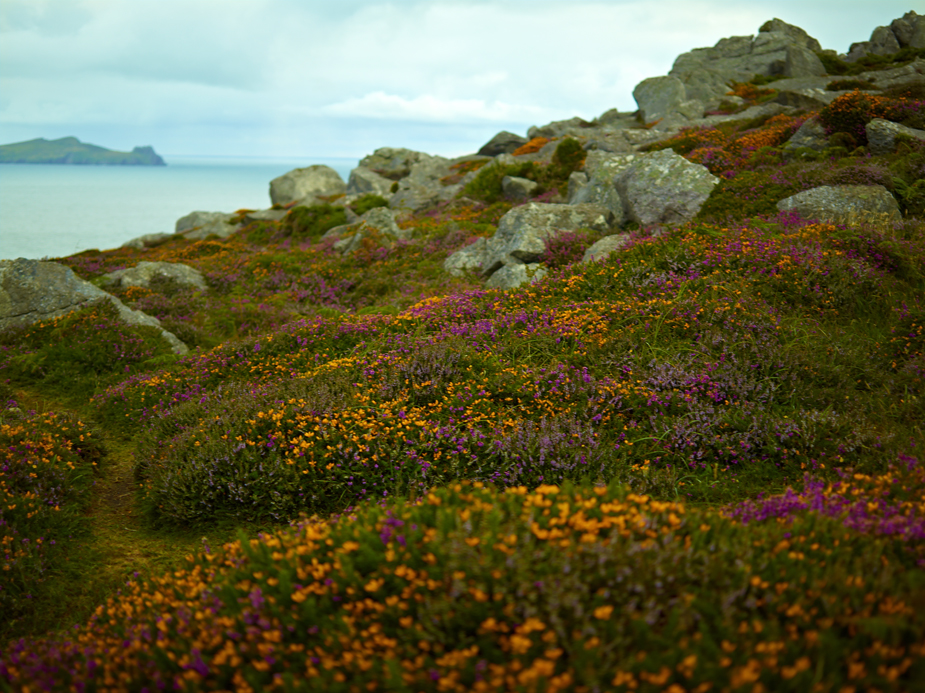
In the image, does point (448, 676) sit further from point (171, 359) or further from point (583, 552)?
point (171, 359)

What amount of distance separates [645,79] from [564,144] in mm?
32450

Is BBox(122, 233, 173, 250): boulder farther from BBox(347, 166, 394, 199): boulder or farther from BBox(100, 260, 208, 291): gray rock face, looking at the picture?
BBox(100, 260, 208, 291): gray rock face

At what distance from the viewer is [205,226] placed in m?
37.6

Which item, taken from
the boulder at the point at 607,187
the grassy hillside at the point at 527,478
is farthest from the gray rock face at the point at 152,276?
the boulder at the point at 607,187

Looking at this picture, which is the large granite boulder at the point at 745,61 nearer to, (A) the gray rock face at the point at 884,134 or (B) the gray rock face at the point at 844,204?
(A) the gray rock face at the point at 884,134

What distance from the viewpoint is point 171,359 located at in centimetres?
1109

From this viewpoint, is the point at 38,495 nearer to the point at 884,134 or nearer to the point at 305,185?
the point at 884,134

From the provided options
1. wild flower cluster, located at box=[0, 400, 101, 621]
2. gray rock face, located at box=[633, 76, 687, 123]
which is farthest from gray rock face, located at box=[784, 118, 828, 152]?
gray rock face, located at box=[633, 76, 687, 123]

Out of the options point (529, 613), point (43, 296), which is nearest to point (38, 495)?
point (529, 613)

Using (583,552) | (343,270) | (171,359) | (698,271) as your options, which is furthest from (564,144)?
(583,552)

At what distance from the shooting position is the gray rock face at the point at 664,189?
46.2 feet

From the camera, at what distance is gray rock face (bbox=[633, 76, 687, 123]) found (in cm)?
4544

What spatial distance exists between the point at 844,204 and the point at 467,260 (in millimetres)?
9698

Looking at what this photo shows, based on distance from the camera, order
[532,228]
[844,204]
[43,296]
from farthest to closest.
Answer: [532,228], [43,296], [844,204]
